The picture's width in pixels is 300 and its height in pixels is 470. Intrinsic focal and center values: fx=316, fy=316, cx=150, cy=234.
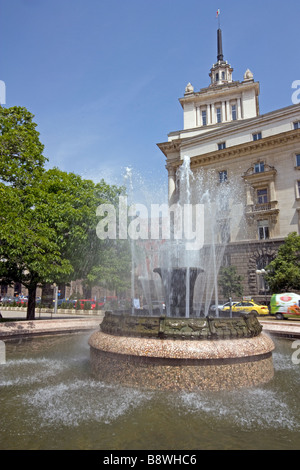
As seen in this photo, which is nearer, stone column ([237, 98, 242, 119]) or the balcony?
the balcony

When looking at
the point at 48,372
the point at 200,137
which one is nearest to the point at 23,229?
the point at 48,372

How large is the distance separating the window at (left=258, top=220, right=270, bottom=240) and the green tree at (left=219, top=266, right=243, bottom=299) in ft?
15.4

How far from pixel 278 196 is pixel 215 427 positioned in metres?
30.6

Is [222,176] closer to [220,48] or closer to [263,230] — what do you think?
[263,230]

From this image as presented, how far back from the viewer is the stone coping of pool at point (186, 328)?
19.8ft

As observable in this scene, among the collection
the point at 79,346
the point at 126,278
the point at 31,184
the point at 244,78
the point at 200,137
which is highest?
the point at 244,78

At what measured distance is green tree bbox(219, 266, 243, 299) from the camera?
98.5ft

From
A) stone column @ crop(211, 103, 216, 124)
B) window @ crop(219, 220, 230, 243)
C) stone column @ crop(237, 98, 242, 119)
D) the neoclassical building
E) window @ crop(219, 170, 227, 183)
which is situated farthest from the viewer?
stone column @ crop(211, 103, 216, 124)

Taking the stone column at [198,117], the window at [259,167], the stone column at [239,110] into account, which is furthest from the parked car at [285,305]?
the stone column at [198,117]

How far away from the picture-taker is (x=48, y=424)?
4340 millimetres

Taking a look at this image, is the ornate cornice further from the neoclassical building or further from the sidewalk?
the sidewalk

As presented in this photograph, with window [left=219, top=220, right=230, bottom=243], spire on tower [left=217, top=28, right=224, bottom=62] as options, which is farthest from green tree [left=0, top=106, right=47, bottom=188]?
spire on tower [left=217, top=28, right=224, bottom=62]
